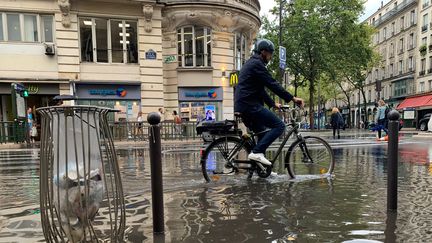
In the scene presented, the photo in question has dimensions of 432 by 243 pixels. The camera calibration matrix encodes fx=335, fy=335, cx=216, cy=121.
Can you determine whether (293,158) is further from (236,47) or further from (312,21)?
(312,21)

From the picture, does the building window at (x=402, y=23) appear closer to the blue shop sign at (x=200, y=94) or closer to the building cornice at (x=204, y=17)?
the building cornice at (x=204, y=17)

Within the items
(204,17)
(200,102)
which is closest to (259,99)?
(200,102)

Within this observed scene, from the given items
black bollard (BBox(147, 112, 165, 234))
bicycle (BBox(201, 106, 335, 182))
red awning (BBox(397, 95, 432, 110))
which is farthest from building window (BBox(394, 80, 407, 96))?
black bollard (BBox(147, 112, 165, 234))

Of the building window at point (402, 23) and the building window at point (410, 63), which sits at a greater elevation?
the building window at point (402, 23)

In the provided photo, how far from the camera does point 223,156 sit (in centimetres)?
547

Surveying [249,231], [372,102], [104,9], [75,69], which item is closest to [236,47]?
[104,9]

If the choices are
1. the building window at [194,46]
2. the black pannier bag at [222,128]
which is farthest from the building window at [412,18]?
the black pannier bag at [222,128]

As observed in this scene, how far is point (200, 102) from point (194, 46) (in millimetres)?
3791

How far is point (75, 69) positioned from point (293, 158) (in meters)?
17.4

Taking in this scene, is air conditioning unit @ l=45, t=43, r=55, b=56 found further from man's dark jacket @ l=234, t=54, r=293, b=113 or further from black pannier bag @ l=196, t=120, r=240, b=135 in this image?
man's dark jacket @ l=234, t=54, r=293, b=113

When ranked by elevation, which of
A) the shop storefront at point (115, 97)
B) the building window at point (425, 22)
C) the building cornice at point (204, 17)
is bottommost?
the shop storefront at point (115, 97)

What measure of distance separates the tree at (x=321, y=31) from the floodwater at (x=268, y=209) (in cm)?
2699

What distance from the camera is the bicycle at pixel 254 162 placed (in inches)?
209

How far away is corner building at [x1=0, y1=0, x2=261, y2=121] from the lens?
19.0 meters
